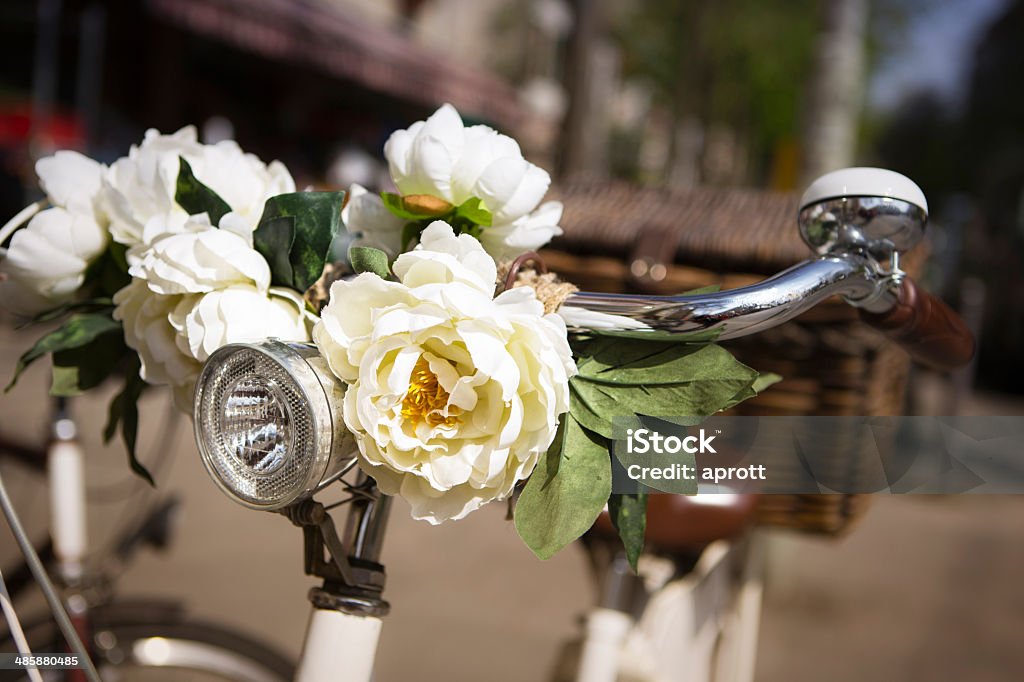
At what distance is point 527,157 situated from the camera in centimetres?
90

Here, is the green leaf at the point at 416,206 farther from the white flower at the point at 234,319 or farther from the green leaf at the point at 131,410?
the green leaf at the point at 131,410

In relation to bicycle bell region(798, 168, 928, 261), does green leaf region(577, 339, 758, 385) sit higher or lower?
lower

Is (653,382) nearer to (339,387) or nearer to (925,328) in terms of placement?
(339,387)

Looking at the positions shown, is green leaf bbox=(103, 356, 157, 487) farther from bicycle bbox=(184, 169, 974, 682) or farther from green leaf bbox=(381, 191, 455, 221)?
green leaf bbox=(381, 191, 455, 221)

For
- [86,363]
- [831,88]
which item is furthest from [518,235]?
[831,88]

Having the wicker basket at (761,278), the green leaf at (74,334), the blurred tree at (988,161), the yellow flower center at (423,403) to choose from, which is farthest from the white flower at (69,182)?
the blurred tree at (988,161)

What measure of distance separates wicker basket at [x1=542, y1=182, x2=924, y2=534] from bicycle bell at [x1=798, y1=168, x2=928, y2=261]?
639mm

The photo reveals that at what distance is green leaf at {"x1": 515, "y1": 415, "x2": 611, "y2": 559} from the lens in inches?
27.3

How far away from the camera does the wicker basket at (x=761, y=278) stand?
1559 mm

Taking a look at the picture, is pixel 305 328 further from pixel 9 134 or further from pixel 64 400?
pixel 9 134

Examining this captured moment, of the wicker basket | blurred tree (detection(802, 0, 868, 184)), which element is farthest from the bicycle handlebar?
blurred tree (detection(802, 0, 868, 184))

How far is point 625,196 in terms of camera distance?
6.64 ft

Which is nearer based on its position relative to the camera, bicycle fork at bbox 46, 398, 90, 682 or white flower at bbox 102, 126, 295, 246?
white flower at bbox 102, 126, 295, 246

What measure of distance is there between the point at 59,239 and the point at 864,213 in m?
0.82
